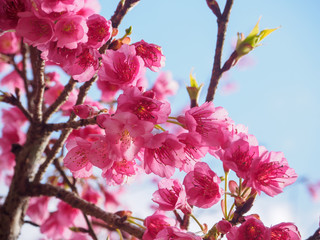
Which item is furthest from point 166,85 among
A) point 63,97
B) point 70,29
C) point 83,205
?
point 70,29

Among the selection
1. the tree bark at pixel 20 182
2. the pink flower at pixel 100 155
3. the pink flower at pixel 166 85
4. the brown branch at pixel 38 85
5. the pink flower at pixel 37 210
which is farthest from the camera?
the pink flower at pixel 166 85

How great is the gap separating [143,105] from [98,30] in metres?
0.37

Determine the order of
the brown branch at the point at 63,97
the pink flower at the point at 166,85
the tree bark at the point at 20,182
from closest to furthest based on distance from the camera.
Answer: the brown branch at the point at 63,97 → the tree bark at the point at 20,182 → the pink flower at the point at 166,85

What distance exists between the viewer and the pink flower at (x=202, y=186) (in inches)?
43.8

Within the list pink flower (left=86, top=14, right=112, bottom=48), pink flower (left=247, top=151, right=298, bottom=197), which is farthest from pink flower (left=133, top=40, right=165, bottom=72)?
pink flower (left=247, top=151, right=298, bottom=197)

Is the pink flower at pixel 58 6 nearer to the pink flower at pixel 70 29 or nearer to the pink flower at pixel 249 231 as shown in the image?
the pink flower at pixel 70 29

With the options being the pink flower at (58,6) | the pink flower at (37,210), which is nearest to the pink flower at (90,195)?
the pink flower at (37,210)

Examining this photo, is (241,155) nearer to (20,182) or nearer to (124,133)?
(124,133)

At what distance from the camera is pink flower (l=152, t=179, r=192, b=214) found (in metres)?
1.16

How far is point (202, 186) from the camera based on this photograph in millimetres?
1142

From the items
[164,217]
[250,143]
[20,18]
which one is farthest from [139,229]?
[20,18]

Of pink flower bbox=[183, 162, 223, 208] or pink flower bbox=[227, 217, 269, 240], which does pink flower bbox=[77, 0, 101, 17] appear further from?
pink flower bbox=[227, 217, 269, 240]

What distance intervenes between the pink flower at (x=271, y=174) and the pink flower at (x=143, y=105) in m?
0.36

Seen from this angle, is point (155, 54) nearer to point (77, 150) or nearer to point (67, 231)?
point (77, 150)
